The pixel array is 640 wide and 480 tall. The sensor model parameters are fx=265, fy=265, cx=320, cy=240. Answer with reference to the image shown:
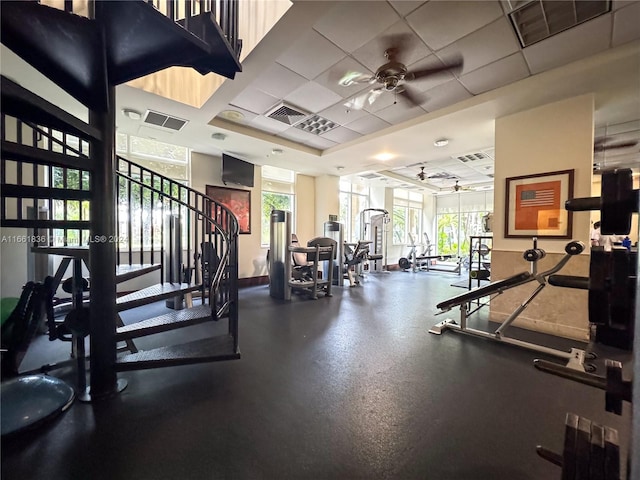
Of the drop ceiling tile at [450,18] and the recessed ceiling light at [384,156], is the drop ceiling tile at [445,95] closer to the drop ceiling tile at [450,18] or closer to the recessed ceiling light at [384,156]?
the drop ceiling tile at [450,18]

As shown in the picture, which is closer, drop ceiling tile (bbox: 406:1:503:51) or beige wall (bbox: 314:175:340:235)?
drop ceiling tile (bbox: 406:1:503:51)

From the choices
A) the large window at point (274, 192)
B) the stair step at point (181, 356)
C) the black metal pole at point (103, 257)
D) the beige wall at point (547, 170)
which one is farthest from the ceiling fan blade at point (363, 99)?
the large window at point (274, 192)

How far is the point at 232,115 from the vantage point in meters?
4.24

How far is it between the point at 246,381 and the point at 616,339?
407 centimetres

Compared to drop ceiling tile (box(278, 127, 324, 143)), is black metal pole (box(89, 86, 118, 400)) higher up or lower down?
lower down

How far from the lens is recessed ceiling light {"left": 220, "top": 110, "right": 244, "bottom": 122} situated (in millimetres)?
4133

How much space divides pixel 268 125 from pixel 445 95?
279 centimetres

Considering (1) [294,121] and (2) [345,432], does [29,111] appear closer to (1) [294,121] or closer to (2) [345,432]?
(2) [345,432]

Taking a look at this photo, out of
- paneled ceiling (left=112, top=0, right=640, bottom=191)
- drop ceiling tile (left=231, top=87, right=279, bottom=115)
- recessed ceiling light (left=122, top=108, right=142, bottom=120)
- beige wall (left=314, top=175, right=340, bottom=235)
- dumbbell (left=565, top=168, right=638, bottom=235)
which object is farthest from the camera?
beige wall (left=314, top=175, right=340, bottom=235)

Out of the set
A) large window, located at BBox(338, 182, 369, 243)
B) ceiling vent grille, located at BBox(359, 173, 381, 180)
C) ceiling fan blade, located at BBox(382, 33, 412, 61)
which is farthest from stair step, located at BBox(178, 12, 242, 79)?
large window, located at BBox(338, 182, 369, 243)

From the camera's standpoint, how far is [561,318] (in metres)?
3.30

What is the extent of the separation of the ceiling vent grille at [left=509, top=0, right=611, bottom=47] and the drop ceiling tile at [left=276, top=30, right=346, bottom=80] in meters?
1.61

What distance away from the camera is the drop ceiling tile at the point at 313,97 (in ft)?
11.4

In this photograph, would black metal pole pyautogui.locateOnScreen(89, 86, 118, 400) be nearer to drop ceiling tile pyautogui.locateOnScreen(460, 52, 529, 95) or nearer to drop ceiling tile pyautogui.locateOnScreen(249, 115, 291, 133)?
drop ceiling tile pyautogui.locateOnScreen(249, 115, 291, 133)
